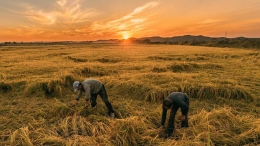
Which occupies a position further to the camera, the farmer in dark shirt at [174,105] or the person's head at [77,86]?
the person's head at [77,86]

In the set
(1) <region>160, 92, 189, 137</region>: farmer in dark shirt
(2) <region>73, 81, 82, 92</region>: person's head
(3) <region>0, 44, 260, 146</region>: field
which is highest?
(2) <region>73, 81, 82, 92</region>: person's head

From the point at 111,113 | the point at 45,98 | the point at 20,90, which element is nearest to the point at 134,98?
the point at 111,113

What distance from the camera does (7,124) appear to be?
225 inches

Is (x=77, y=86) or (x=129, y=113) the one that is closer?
(x=77, y=86)

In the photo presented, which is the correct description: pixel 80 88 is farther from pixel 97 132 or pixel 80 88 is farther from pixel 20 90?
pixel 20 90

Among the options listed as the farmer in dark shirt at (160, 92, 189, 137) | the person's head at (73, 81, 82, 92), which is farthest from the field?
the person's head at (73, 81, 82, 92)

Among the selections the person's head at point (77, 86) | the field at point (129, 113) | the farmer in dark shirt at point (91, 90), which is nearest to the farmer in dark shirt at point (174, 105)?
the field at point (129, 113)

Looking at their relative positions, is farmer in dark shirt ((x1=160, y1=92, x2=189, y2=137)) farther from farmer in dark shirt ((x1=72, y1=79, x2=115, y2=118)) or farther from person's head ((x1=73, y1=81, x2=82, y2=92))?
person's head ((x1=73, y1=81, x2=82, y2=92))

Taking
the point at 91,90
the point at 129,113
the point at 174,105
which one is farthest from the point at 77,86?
the point at 174,105

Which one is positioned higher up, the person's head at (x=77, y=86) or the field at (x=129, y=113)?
the person's head at (x=77, y=86)

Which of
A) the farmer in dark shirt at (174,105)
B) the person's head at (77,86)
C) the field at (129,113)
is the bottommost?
the field at (129,113)

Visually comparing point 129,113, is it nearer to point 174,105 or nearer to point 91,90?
point 91,90

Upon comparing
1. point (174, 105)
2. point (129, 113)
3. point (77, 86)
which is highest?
point (77, 86)

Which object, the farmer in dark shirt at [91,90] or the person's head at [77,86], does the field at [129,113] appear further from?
the person's head at [77,86]
